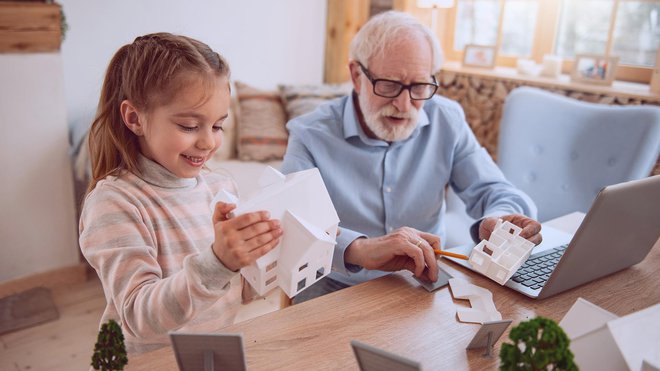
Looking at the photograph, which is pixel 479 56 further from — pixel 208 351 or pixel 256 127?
pixel 208 351

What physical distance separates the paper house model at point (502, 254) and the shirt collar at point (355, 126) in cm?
57

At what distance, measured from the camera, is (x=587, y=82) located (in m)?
2.57

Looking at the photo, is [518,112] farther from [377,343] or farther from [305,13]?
[305,13]

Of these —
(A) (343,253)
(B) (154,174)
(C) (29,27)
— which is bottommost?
(A) (343,253)

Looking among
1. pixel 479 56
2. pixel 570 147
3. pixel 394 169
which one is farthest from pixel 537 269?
pixel 479 56

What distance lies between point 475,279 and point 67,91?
8.27ft

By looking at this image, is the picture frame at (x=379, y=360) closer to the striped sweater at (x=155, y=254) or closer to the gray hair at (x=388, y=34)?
the striped sweater at (x=155, y=254)

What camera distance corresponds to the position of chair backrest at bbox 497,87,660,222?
1.90 metres

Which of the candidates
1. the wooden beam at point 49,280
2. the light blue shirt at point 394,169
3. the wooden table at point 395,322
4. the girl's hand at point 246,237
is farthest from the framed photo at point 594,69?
the wooden beam at point 49,280

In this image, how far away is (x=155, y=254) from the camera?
97cm

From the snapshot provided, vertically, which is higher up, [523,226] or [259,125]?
[523,226]

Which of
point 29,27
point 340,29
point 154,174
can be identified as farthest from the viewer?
point 340,29

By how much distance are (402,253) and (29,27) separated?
6.62ft

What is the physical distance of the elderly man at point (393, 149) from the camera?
150 centimetres
